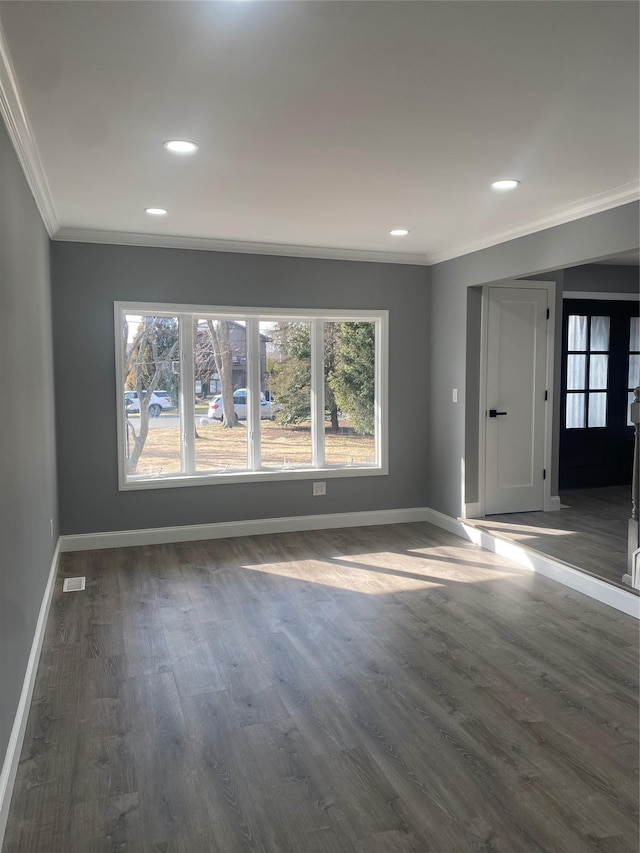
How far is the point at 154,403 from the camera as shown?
5.30 m

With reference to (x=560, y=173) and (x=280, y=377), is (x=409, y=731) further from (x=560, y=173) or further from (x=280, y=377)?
(x=280, y=377)

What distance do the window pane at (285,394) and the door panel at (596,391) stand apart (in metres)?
2.92

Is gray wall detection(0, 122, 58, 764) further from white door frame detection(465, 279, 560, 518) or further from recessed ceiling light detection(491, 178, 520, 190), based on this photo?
white door frame detection(465, 279, 560, 518)

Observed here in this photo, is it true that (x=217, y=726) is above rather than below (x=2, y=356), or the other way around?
below

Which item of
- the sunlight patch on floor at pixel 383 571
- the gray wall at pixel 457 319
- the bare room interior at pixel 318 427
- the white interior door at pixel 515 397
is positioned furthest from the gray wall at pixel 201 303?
the sunlight patch on floor at pixel 383 571

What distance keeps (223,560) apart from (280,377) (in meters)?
1.74

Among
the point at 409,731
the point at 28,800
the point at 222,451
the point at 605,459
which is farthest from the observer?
the point at 605,459

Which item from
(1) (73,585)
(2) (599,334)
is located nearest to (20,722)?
(1) (73,585)

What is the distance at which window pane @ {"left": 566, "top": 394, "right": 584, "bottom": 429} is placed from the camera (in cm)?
692

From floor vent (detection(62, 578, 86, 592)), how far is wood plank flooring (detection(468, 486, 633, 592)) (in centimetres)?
311

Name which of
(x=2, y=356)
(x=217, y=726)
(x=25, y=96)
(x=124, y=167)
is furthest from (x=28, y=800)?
(x=124, y=167)

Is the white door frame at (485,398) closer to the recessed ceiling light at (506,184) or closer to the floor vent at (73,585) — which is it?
the recessed ceiling light at (506,184)

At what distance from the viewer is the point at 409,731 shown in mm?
2588

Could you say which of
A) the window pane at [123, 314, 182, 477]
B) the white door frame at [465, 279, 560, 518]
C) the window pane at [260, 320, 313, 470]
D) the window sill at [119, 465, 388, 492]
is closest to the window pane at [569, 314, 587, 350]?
the white door frame at [465, 279, 560, 518]
